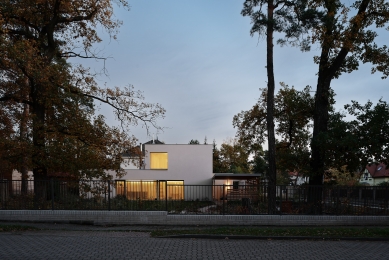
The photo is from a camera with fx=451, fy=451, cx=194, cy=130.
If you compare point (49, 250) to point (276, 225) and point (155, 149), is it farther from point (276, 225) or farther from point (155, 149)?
point (155, 149)

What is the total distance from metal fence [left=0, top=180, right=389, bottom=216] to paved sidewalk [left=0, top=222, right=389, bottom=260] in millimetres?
3049

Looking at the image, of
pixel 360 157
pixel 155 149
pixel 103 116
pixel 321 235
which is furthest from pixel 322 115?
pixel 155 149

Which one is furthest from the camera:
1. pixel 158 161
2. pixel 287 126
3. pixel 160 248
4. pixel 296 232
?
pixel 158 161

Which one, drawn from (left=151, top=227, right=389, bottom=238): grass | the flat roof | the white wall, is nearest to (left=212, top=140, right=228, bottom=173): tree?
the white wall

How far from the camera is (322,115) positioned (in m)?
24.2

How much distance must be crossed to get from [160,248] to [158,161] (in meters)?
34.8

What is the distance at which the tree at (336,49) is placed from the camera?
882 inches

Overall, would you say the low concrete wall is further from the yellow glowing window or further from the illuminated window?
the yellow glowing window

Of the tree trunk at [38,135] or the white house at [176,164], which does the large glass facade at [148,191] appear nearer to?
the tree trunk at [38,135]

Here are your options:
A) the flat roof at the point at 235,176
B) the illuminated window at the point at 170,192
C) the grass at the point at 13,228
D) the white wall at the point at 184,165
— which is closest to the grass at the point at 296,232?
the illuminated window at the point at 170,192

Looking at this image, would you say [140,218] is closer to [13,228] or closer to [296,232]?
[13,228]

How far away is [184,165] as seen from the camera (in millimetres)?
47312

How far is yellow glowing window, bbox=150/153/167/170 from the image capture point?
4709 centimetres

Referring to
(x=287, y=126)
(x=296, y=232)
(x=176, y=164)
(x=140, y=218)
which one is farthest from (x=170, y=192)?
(x=176, y=164)
